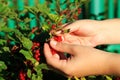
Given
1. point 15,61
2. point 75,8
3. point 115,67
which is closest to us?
point 115,67

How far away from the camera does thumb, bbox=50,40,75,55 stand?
2191mm

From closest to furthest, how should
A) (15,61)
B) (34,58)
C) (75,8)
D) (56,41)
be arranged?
(56,41), (34,58), (15,61), (75,8)

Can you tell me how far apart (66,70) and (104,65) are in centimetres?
20

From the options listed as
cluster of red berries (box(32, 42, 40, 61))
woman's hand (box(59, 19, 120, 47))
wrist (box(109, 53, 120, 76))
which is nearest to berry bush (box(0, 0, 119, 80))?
cluster of red berries (box(32, 42, 40, 61))

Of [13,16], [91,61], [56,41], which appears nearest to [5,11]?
[13,16]

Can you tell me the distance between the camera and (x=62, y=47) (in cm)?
220

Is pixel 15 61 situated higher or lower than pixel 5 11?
lower

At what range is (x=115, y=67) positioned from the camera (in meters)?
2.08

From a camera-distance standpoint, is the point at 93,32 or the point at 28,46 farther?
the point at 93,32

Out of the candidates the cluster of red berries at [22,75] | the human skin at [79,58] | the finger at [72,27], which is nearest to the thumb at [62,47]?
the human skin at [79,58]

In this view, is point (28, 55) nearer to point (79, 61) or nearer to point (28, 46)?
point (28, 46)

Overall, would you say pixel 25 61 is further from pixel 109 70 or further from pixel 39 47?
pixel 109 70

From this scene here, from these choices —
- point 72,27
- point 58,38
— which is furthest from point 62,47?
point 72,27

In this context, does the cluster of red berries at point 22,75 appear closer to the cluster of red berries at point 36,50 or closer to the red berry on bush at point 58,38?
the cluster of red berries at point 36,50
